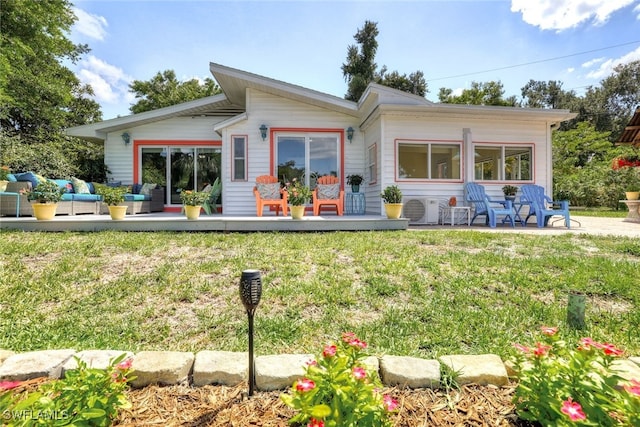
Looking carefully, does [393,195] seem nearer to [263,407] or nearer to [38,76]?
[263,407]

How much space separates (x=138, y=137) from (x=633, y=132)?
46.4 ft

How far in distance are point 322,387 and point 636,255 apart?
4.60 meters

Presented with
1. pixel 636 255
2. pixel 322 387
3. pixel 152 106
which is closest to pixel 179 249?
pixel 322 387

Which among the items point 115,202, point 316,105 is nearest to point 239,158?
point 316,105

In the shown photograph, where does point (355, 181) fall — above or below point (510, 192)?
above

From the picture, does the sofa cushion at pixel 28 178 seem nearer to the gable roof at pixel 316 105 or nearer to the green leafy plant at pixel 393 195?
the gable roof at pixel 316 105

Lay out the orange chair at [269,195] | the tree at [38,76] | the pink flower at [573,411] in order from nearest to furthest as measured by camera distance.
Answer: the pink flower at [573,411]
the orange chair at [269,195]
the tree at [38,76]

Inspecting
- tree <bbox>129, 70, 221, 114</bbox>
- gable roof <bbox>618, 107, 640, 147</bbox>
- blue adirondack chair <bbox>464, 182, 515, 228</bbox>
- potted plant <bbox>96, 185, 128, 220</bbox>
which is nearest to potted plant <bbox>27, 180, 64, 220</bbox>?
potted plant <bbox>96, 185, 128, 220</bbox>

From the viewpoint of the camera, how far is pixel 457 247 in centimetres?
406

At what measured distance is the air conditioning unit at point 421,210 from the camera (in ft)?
23.8

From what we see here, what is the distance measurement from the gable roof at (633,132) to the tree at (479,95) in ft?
46.9

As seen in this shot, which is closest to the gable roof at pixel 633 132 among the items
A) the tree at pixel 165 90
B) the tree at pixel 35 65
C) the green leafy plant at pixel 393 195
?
the green leafy plant at pixel 393 195

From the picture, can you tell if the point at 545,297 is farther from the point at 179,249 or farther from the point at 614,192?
the point at 614,192

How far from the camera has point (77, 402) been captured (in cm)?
111
